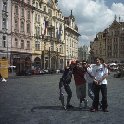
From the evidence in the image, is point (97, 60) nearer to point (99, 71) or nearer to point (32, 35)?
point (99, 71)

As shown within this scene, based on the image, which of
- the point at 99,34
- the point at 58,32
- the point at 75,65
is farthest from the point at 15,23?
the point at 99,34

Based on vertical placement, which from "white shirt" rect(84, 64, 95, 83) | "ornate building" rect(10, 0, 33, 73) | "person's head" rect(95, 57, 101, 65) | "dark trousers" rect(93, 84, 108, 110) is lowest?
"dark trousers" rect(93, 84, 108, 110)

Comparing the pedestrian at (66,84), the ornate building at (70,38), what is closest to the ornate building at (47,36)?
the ornate building at (70,38)

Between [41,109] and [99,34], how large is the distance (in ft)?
441

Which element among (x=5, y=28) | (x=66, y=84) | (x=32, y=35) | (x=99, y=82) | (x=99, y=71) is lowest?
(x=66, y=84)

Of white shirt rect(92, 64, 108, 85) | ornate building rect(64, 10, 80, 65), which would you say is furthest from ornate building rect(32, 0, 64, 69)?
white shirt rect(92, 64, 108, 85)

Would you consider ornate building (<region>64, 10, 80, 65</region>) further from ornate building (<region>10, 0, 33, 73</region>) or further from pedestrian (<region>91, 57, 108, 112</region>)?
pedestrian (<region>91, 57, 108, 112</region>)

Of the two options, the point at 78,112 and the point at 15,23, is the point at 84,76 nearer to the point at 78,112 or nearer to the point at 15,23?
the point at 78,112

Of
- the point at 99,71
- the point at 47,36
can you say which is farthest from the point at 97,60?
the point at 47,36

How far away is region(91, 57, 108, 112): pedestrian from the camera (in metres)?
12.2

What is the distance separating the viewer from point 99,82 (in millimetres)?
12219

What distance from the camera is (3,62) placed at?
42.5 meters

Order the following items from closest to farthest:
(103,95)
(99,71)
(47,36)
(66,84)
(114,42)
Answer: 1. (103,95)
2. (99,71)
3. (66,84)
4. (47,36)
5. (114,42)

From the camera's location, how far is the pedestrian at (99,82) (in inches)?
479
